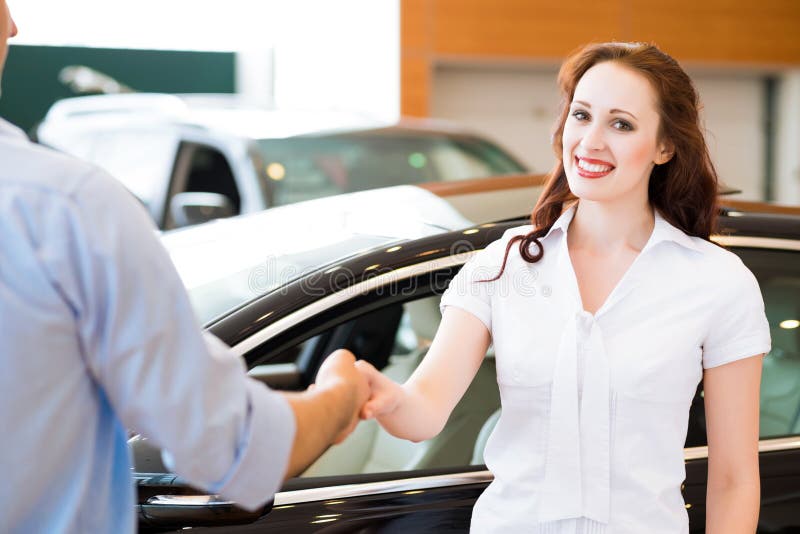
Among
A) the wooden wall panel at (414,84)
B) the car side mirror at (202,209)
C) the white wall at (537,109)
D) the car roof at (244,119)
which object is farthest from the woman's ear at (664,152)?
the white wall at (537,109)

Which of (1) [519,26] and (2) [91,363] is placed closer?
(2) [91,363]

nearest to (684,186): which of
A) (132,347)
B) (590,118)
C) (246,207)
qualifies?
(590,118)

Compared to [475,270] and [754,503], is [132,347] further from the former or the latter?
[754,503]

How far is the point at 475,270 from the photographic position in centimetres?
174

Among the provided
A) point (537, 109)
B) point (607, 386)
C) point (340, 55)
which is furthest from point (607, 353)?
point (537, 109)

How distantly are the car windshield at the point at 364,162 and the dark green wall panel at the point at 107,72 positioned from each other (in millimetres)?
4417

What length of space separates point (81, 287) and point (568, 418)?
89 centimetres

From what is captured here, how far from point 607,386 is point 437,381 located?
0.94 ft

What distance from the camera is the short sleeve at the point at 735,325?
1622 millimetres

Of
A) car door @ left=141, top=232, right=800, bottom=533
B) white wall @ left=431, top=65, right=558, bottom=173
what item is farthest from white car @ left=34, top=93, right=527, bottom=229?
white wall @ left=431, top=65, right=558, bottom=173

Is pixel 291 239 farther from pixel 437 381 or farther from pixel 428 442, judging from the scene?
pixel 437 381

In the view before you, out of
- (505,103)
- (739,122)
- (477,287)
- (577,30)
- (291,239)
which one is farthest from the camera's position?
(739,122)

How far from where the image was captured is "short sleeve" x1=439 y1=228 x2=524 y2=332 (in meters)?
1.71

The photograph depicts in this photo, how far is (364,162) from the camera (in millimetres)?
5125
